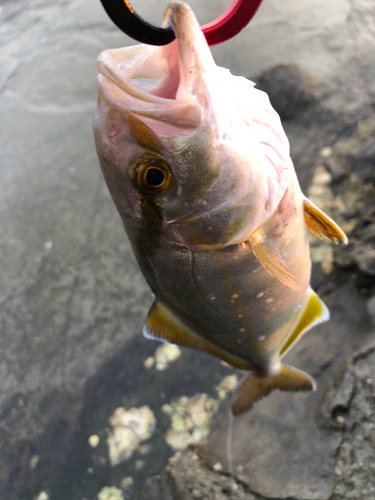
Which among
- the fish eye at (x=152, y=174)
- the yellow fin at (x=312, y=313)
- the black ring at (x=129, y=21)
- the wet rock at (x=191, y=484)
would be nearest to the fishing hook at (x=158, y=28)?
the black ring at (x=129, y=21)

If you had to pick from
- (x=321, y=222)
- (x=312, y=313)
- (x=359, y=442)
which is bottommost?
(x=359, y=442)

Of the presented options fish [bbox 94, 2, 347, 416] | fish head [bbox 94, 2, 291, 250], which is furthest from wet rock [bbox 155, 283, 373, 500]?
fish head [bbox 94, 2, 291, 250]

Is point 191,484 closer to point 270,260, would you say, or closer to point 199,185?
point 270,260

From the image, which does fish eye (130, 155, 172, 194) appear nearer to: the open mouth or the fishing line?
the open mouth

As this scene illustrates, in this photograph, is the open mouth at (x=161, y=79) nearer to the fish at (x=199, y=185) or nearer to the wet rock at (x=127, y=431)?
the fish at (x=199, y=185)

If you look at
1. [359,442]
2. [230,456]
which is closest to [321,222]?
[359,442]
